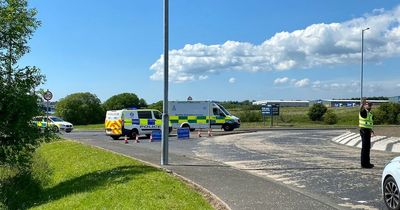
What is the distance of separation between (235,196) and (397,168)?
3045 millimetres

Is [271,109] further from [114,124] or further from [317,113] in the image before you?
[114,124]

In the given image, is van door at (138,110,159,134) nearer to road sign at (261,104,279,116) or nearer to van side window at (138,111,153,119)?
van side window at (138,111,153,119)

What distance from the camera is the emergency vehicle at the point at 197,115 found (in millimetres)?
40156

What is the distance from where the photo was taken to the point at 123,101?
6838cm

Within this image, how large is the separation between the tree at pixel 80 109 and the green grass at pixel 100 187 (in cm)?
4469

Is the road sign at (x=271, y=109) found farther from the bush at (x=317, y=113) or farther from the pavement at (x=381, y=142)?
the pavement at (x=381, y=142)

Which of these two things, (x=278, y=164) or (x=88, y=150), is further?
(x=88, y=150)

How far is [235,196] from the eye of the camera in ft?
32.3

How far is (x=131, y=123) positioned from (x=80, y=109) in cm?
3566

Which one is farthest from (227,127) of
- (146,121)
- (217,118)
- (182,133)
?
(146,121)

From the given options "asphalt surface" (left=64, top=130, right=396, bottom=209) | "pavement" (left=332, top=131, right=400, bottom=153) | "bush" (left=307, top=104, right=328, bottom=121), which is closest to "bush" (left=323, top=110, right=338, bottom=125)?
"bush" (left=307, top=104, right=328, bottom=121)

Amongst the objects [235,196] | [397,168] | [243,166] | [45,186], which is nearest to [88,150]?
[45,186]

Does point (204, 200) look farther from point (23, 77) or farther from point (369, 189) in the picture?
point (23, 77)

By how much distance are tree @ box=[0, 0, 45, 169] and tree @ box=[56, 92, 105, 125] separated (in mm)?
48808
